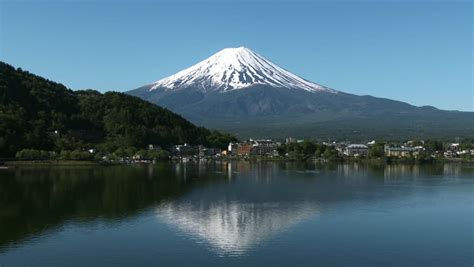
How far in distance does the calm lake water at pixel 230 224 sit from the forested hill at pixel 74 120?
34.6 ft

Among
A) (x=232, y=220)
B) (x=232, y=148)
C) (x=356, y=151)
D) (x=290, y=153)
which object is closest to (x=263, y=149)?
(x=232, y=148)

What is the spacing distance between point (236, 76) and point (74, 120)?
6404cm

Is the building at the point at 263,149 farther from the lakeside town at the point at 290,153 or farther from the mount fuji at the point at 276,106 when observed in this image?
the mount fuji at the point at 276,106

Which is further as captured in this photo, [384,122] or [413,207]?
[384,122]

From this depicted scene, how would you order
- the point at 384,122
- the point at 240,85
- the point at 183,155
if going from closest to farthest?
the point at 183,155 < the point at 384,122 < the point at 240,85

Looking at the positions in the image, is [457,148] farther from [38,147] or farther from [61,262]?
[61,262]

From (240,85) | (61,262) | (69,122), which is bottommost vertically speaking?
(61,262)

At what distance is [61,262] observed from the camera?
7770mm

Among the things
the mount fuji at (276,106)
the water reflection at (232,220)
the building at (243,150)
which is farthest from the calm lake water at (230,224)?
the mount fuji at (276,106)

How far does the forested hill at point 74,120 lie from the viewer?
93.1 feet

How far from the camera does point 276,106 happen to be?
293 feet

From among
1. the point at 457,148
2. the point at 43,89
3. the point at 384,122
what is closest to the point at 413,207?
the point at 43,89

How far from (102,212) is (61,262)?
4.11m

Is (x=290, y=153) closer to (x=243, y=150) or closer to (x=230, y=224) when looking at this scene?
(x=243, y=150)
